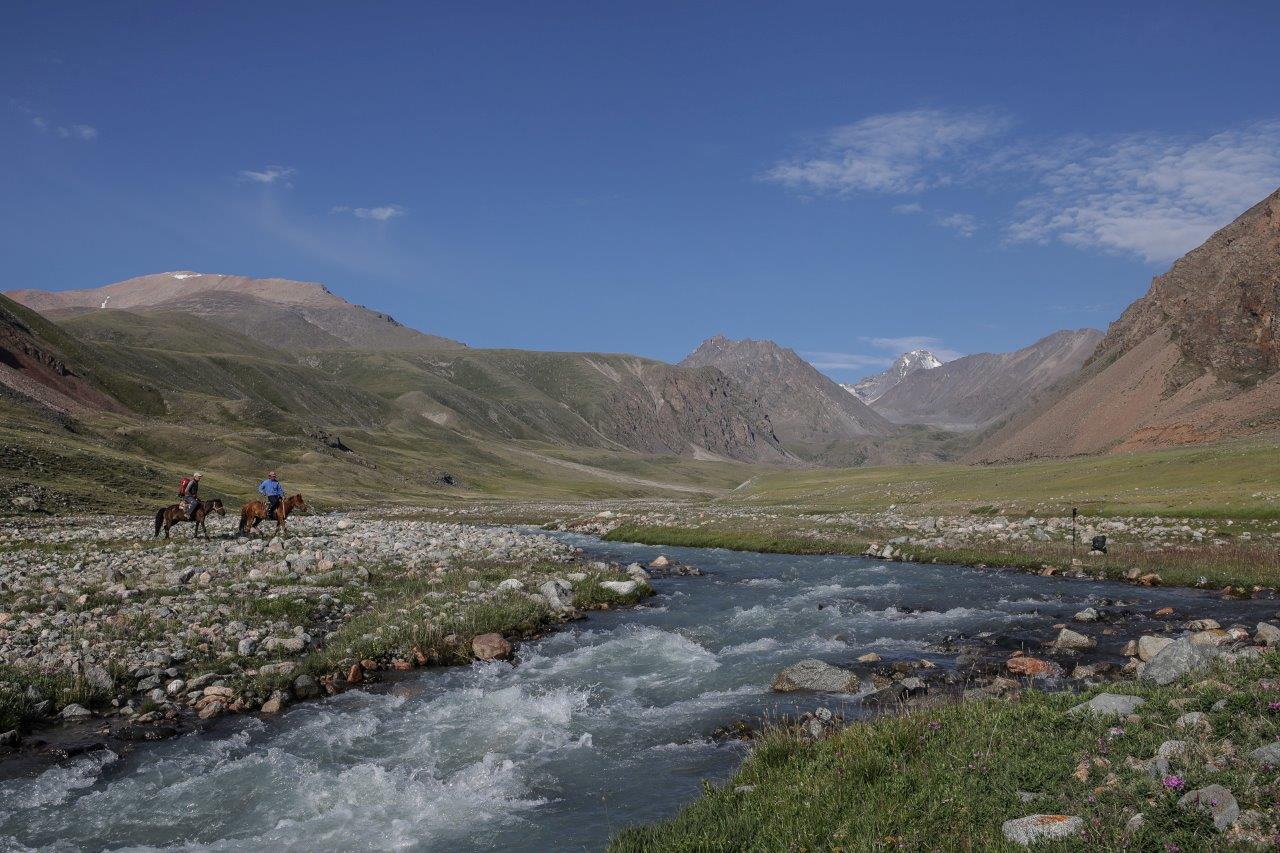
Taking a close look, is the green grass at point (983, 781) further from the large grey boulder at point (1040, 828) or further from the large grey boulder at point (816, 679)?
the large grey boulder at point (816, 679)

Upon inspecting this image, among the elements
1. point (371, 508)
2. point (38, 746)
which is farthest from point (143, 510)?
point (38, 746)

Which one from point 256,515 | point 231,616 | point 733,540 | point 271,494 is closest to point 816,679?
point 231,616

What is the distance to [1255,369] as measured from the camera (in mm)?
122062

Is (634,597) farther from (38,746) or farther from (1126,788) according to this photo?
(1126,788)

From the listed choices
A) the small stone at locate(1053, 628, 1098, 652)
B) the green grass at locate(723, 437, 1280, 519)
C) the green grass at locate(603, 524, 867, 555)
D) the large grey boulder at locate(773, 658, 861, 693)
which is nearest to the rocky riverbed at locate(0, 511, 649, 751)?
the large grey boulder at locate(773, 658, 861, 693)

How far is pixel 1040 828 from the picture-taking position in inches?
260

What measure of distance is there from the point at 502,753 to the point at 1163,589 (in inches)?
1016

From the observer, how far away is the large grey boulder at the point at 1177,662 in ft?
35.0

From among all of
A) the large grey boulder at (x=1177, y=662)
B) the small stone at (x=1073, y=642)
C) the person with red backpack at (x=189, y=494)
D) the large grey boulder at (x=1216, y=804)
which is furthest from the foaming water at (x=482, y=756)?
the person with red backpack at (x=189, y=494)

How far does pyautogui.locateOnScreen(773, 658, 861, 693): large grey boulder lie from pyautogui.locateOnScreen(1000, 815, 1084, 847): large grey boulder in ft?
30.0

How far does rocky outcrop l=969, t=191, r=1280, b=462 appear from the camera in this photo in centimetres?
11200

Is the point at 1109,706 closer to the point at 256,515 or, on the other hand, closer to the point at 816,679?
the point at 816,679

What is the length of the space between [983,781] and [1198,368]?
16055 cm

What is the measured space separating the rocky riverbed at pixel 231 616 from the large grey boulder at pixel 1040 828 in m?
13.9
